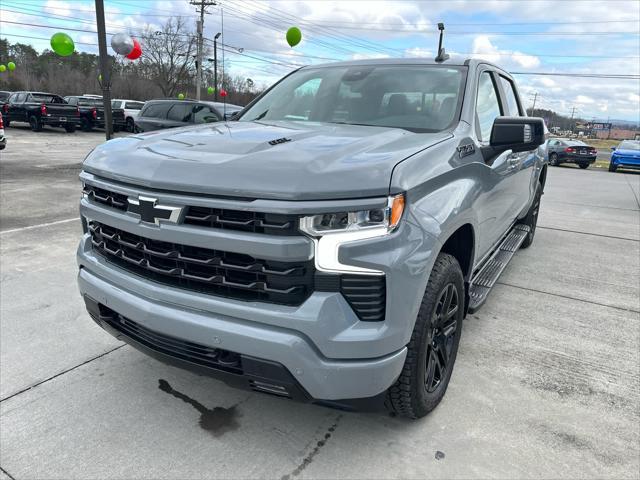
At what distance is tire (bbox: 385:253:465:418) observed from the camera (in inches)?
85.4

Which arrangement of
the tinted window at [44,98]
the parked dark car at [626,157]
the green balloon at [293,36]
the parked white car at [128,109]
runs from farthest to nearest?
1. the parked white car at [128,109]
2. the tinted window at [44,98]
3. the parked dark car at [626,157]
4. the green balloon at [293,36]

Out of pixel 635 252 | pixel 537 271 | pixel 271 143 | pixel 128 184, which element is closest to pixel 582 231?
pixel 635 252

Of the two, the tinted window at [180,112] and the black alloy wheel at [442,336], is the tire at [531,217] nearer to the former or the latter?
the black alloy wheel at [442,336]

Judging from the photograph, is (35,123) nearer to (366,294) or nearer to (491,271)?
(491,271)

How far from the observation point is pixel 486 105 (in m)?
3.42

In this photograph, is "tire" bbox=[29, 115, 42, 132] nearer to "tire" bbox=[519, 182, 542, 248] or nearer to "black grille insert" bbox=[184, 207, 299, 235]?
"tire" bbox=[519, 182, 542, 248]

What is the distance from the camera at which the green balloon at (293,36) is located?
17.2 metres

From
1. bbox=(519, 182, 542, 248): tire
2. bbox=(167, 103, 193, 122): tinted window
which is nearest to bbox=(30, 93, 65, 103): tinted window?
bbox=(167, 103, 193, 122): tinted window

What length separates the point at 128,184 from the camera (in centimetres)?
223

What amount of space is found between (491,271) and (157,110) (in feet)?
35.6

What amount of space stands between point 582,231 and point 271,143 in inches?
→ 263

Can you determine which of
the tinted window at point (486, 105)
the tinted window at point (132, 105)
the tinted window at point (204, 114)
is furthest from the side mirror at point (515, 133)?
the tinted window at point (132, 105)

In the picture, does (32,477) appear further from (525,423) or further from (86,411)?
(525,423)

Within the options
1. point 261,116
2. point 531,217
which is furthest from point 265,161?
point 531,217
